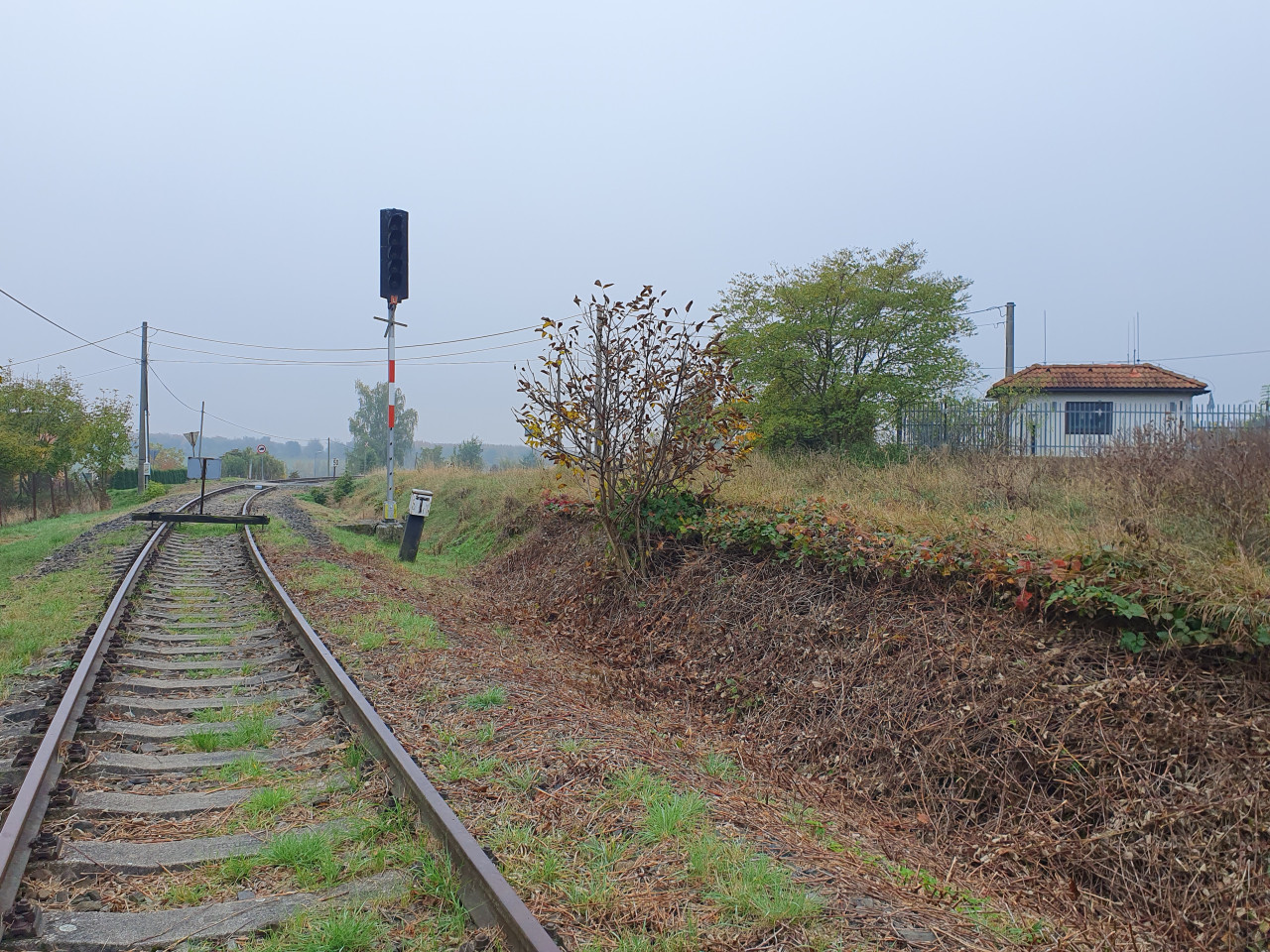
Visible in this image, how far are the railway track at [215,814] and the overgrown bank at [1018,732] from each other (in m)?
2.66

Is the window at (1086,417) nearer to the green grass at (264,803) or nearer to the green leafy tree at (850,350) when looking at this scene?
the green leafy tree at (850,350)

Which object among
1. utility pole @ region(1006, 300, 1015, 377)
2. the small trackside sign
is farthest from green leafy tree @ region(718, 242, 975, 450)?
utility pole @ region(1006, 300, 1015, 377)

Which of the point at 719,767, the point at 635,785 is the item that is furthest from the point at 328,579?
the point at 635,785

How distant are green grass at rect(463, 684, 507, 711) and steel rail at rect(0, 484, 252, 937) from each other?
7.80 ft

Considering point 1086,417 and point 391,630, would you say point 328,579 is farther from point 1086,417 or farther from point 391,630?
point 1086,417

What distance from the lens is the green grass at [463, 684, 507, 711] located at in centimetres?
574

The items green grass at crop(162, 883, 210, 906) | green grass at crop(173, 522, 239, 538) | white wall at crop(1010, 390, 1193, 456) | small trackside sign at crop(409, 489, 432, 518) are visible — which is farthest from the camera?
green grass at crop(173, 522, 239, 538)

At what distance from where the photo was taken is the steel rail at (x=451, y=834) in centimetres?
285

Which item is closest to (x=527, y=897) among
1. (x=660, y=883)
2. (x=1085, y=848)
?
(x=660, y=883)

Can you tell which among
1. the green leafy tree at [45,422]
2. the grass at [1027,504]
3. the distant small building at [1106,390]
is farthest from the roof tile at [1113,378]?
the green leafy tree at [45,422]

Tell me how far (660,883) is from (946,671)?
9.33 ft

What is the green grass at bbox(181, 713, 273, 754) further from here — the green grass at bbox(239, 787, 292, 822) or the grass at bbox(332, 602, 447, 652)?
the grass at bbox(332, 602, 447, 652)

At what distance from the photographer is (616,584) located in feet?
30.9

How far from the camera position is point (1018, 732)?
15.6 ft
